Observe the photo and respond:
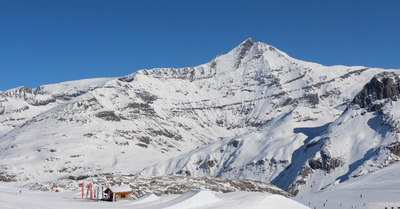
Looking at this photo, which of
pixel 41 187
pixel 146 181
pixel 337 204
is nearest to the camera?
pixel 337 204

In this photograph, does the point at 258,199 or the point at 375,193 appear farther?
the point at 375,193

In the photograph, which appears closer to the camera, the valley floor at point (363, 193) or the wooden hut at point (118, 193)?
the wooden hut at point (118, 193)

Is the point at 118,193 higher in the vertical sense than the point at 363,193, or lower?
higher

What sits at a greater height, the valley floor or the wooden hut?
the wooden hut

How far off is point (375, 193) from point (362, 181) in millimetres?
41279

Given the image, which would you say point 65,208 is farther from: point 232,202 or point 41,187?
point 41,187

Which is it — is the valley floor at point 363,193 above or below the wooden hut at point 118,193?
below

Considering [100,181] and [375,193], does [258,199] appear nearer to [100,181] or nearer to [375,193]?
[375,193]

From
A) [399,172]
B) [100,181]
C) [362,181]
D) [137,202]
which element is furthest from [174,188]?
[137,202]

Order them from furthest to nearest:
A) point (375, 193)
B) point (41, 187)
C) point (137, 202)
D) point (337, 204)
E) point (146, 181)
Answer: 1. point (146, 181)
2. point (41, 187)
3. point (375, 193)
4. point (337, 204)
5. point (137, 202)

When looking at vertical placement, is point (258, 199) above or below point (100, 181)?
below

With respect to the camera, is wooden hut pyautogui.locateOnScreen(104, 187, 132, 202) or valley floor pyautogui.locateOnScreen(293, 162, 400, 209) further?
valley floor pyautogui.locateOnScreen(293, 162, 400, 209)

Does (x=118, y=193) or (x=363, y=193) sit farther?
(x=363, y=193)

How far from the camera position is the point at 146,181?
189 meters
